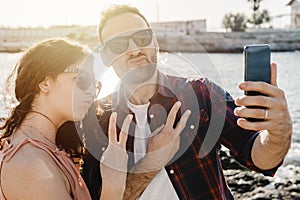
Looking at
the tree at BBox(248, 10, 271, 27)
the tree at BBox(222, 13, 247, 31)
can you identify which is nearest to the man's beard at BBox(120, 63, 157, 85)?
the tree at BBox(222, 13, 247, 31)

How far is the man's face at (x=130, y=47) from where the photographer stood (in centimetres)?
296

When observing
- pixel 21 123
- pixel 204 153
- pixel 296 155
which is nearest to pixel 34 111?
pixel 21 123

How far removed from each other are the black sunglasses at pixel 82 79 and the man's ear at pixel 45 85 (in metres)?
0.09

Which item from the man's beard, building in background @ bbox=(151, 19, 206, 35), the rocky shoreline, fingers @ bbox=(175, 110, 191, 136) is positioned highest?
the man's beard

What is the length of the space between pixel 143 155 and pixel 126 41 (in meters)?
0.69

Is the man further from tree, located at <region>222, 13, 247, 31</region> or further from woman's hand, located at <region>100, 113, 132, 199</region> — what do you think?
tree, located at <region>222, 13, 247, 31</region>

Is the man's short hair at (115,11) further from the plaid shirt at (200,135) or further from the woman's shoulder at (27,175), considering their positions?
the woman's shoulder at (27,175)

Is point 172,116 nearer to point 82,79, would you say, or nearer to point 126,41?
point 82,79

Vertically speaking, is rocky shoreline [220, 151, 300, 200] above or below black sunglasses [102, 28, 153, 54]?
below

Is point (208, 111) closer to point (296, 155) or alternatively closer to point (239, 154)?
point (239, 154)

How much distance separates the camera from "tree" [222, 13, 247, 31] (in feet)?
244

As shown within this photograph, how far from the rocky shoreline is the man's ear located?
591cm

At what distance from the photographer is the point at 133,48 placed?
3.03 m

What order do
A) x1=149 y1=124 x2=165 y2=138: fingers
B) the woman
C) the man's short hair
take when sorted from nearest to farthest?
the woman, x1=149 y1=124 x2=165 y2=138: fingers, the man's short hair
